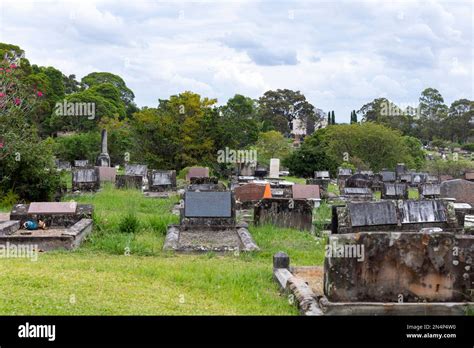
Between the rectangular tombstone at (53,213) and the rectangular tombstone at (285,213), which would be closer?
the rectangular tombstone at (53,213)

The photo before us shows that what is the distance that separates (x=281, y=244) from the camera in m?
15.3

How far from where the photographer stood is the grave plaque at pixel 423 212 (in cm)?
1602

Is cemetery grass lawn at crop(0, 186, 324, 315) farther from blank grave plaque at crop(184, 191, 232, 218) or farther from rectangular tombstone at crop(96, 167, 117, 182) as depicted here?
rectangular tombstone at crop(96, 167, 117, 182)

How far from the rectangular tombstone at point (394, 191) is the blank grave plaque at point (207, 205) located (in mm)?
13999

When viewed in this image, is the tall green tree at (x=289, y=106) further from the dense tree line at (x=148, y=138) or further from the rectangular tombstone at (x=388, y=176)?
the rectangular tombstone at (x=388, y=176)

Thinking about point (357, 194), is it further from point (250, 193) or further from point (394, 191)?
point (250, 193)

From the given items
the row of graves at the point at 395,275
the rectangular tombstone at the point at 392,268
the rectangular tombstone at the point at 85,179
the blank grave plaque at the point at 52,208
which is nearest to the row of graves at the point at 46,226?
the blank grave plaque at the point at 52,208

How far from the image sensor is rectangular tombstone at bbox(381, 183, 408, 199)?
29625mm

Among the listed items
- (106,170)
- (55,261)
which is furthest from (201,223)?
(106,170)

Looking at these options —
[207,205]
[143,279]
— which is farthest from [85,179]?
[143,279]
